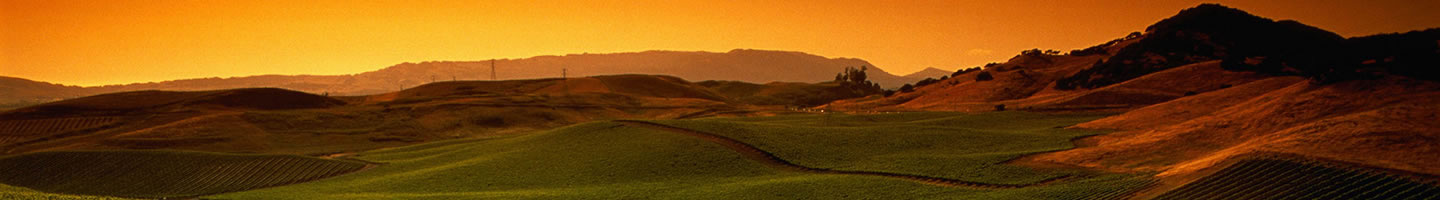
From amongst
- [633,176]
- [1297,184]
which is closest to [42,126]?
[633,176]

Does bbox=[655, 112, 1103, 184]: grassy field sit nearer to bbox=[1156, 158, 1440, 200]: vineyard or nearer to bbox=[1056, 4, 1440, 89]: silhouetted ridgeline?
bbox=[1156, 158, 1440, 200]: vineyard

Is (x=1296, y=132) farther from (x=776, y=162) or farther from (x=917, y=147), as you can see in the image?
(x=776, y=162)

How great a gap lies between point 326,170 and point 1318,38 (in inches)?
7324

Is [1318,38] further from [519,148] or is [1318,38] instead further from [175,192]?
[175,192]

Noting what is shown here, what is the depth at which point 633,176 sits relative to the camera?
1700 inches

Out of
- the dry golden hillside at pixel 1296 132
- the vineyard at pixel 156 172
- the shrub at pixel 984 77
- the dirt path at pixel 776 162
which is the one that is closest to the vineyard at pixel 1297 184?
the dry golden hillside at pixel 1296 132

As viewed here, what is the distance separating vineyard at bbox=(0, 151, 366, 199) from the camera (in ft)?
173

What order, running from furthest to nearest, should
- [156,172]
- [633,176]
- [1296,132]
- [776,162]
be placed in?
[156,172] → [776,162] → [633,176] → [1296,132]

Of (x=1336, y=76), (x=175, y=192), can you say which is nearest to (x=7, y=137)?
(x=175, y=192)

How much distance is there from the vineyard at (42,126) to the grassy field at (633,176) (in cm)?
7992

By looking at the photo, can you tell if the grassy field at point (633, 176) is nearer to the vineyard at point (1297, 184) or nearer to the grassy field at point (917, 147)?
the grassy field at point (917, 147)

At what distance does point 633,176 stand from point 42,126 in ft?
403

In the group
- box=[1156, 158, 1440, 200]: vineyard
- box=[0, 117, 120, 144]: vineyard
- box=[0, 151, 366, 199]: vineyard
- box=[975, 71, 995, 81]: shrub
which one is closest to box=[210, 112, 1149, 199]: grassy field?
box=[1156, 158, 1440, 200]: vineyard

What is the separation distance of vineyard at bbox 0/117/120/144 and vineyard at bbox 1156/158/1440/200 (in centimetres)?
13433
